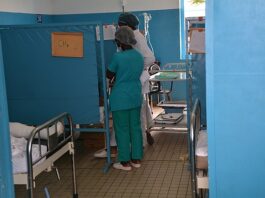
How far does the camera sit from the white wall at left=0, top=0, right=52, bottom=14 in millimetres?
6398

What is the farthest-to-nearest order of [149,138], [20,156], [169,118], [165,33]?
[165,33] < [169,118] < [149,138] < [20,156]

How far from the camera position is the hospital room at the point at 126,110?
Result: 185 centimetres

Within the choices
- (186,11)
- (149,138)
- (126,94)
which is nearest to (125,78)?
(126,94)

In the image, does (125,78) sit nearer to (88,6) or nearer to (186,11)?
(186,11)

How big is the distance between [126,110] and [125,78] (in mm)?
329

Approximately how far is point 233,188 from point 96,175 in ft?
7.43

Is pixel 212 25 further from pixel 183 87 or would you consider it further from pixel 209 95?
pixel 183 87

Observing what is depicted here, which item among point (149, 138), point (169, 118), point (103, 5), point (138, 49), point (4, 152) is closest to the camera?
point (4, 152)

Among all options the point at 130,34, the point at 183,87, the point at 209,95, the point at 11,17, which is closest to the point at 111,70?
the point at 130,34

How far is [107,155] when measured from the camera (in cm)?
421

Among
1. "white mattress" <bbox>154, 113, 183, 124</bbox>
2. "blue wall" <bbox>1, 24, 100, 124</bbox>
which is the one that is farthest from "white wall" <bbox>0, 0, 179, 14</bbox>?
"blue wall" <bbox>1, 24, 100, 124</bbox>

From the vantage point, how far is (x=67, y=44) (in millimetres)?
3934

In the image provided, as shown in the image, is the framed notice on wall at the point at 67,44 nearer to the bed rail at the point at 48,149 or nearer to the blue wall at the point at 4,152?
the bed rail at the point at 48,149

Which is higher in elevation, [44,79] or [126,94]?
[44,79]
